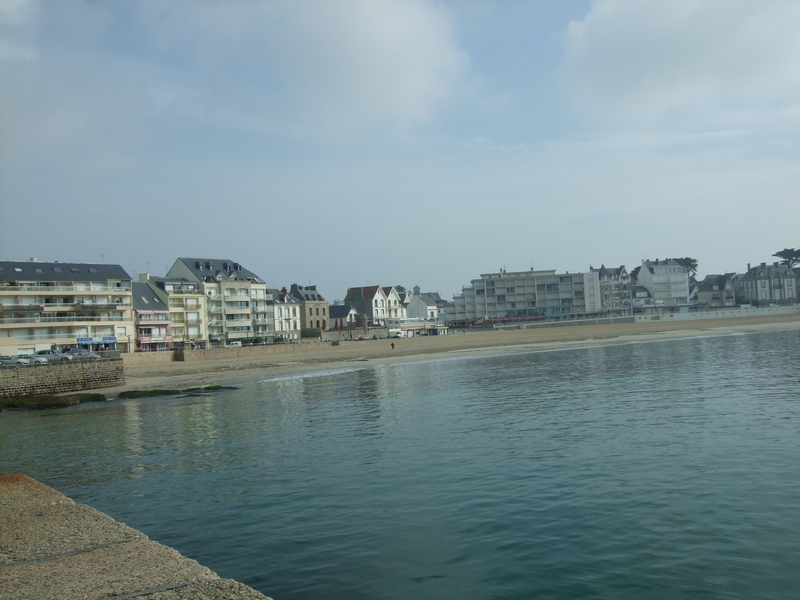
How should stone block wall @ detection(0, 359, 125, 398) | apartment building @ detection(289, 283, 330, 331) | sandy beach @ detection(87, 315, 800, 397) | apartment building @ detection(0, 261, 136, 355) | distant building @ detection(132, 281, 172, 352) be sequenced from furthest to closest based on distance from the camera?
apartment building @ detection(289, 283, 330, 331), distant building @ detection(132, 281, 172, 352), apartment building @ detection(0, 261, 136, 355), sandy beach @ detection(87, 315, 800, 397), stone block wall @ detection(0, 359, 125, 398)

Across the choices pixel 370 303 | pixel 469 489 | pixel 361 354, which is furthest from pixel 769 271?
pixel 469 489

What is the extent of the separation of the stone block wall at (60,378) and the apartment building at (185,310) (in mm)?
32849

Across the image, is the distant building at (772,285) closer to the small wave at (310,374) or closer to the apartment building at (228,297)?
the apartment building at (228,297)


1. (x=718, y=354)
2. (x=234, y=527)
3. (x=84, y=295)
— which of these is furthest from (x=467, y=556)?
(x=84, y=295)

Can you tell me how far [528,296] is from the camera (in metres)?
150

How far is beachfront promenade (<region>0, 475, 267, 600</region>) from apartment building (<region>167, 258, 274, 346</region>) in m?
81.5

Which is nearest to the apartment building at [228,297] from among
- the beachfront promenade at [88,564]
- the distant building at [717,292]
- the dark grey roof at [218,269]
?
the dark grey roof at [218,269]

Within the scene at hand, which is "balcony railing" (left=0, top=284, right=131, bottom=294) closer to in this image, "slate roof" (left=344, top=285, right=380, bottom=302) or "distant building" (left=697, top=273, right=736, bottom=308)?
"slate roof" (left=344, top=285, right=380, bottom=302)

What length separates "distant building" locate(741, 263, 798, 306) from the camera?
477 feet

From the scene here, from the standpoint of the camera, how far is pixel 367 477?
1562 cm

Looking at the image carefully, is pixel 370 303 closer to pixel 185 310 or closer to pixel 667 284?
pixel 185 310

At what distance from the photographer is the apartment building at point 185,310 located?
278ft

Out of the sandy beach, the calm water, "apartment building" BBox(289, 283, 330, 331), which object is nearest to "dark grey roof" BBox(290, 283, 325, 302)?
"apartment building" BBox(289, 283, 330, 331)

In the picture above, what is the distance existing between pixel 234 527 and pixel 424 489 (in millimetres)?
4182
